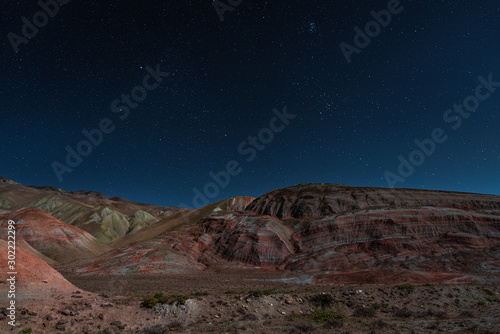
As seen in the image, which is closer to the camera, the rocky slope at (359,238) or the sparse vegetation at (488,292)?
the sparse vegetation at (488,292)

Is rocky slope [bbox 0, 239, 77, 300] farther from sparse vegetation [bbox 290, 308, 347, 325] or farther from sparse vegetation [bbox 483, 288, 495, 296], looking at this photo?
sparse vegetation [bbox 483, 288, 495, 296]

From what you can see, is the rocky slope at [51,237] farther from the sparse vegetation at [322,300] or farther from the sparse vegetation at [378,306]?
the sparse vegetation at [378,306]

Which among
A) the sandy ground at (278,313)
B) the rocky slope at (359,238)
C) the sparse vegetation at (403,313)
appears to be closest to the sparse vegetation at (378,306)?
the sandy ground at (278,313)

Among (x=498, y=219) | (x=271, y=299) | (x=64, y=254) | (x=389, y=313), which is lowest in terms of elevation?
(x=64, y=254)

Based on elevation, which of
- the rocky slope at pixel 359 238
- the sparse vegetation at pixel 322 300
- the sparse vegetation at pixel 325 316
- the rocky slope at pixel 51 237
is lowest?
the rocky slope at pixel 51 237

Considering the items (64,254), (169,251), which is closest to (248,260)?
(169,251)

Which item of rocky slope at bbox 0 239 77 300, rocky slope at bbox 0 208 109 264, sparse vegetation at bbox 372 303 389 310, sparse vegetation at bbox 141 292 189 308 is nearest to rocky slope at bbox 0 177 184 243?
rocky slope at bbox 0 208 109 264

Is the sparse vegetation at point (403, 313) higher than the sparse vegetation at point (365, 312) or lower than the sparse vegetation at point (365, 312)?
higher

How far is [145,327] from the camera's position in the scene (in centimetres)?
1390

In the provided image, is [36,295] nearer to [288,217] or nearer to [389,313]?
[389,313]

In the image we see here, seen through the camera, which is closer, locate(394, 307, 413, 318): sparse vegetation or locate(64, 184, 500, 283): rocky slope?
locate(394, 307, 413, 318): sparse vegetation

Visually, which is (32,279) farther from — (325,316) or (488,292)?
(488,292)

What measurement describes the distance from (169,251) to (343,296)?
33007 mm

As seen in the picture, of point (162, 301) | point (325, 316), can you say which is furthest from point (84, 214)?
point (325, 316)
